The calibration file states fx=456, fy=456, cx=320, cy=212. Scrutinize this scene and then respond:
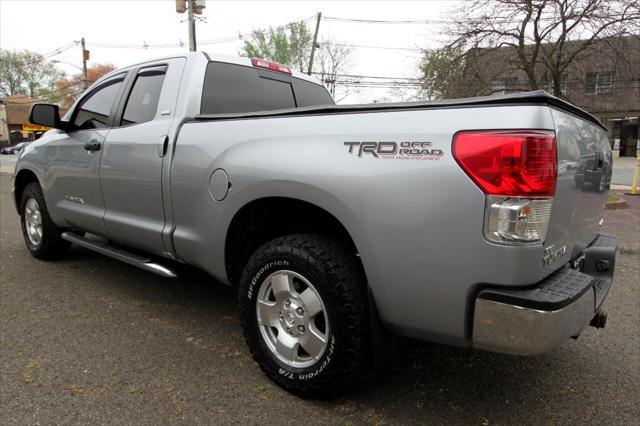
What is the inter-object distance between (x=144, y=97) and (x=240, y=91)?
0.72 m

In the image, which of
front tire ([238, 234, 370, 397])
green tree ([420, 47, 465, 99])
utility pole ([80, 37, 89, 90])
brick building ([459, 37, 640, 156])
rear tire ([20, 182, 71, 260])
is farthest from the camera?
utility pole ([80, 37, 89, 90])

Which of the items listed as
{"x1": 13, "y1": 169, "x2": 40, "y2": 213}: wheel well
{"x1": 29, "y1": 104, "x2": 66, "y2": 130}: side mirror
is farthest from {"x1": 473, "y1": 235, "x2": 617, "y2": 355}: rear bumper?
{"x1": 13, "y1": 169, "x2": 40, "y2": 213}: wheel well

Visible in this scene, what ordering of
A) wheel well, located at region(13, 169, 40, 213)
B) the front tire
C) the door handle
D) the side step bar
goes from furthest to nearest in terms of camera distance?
wheel well, located at region(13, 169, 40, 213) → the door handle → the side step bar → the front tire

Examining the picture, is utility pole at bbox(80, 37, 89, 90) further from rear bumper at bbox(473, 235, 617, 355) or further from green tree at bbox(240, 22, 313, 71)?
rear bumper at bbox(473, 235, 617, 355)

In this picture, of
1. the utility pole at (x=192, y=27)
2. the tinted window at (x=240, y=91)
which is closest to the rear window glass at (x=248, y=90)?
the tinted window at (x=240, y=91)

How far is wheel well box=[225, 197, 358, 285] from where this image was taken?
2.42m

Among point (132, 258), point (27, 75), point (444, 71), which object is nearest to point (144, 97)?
point (132, 258)

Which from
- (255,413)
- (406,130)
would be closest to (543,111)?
(406,130)

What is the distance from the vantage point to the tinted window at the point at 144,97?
10.8 ft

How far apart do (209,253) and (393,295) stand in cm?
127

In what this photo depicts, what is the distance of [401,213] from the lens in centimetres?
184

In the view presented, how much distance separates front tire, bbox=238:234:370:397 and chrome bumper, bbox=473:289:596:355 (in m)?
0.54

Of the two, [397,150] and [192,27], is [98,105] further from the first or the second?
[192,27]

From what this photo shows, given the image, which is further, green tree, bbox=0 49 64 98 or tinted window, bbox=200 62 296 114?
green tree, bbox=0 49 64 98
